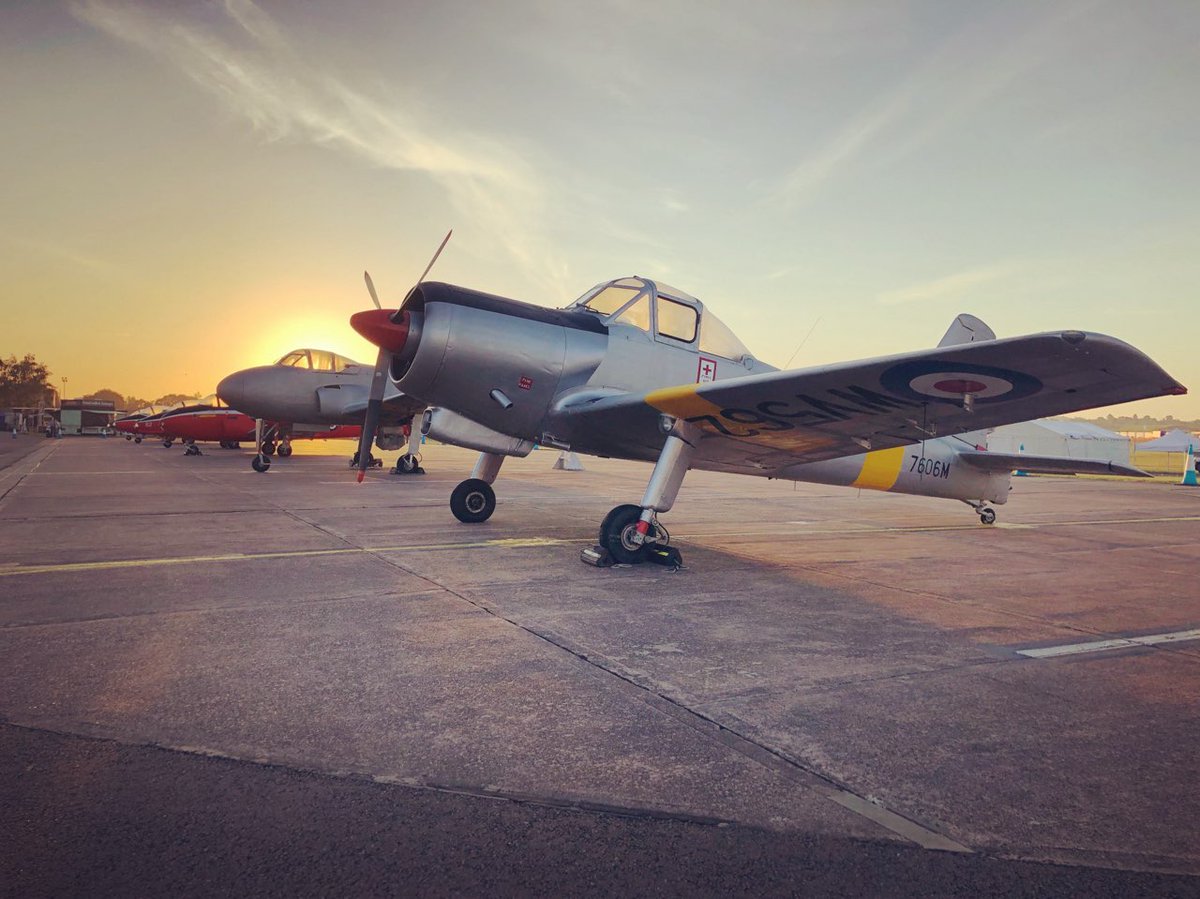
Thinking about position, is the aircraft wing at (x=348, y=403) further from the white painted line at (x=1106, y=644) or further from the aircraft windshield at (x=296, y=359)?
the white painted line at (x=1106, y=644)

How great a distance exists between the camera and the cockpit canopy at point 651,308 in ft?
24.6

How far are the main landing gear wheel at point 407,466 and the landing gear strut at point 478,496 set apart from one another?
32.3 feet

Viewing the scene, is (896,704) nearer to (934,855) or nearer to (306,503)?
(934,855)

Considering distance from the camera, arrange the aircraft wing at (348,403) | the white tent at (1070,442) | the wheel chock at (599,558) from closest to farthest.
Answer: the wheel chock at (599,558), the aircraft wing at (348,403), the white tent at (1070,442)

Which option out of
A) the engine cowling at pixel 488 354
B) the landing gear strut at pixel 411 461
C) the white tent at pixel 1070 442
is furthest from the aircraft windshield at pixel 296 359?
the white tent at pixel 1070 442

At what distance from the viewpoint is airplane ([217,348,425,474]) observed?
1795cm

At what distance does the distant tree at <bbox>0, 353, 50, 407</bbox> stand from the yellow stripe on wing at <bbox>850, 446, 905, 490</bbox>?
162252mm

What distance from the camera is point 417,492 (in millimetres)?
13273

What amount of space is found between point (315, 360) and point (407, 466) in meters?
4.03

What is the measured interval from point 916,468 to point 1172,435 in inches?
1685

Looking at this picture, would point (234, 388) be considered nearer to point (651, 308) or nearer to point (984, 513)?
point (651, 308)

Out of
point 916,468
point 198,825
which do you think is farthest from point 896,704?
point 916,468

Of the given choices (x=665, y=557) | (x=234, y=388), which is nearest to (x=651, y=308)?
(x=665, y=557)

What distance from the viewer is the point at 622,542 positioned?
6184mm
